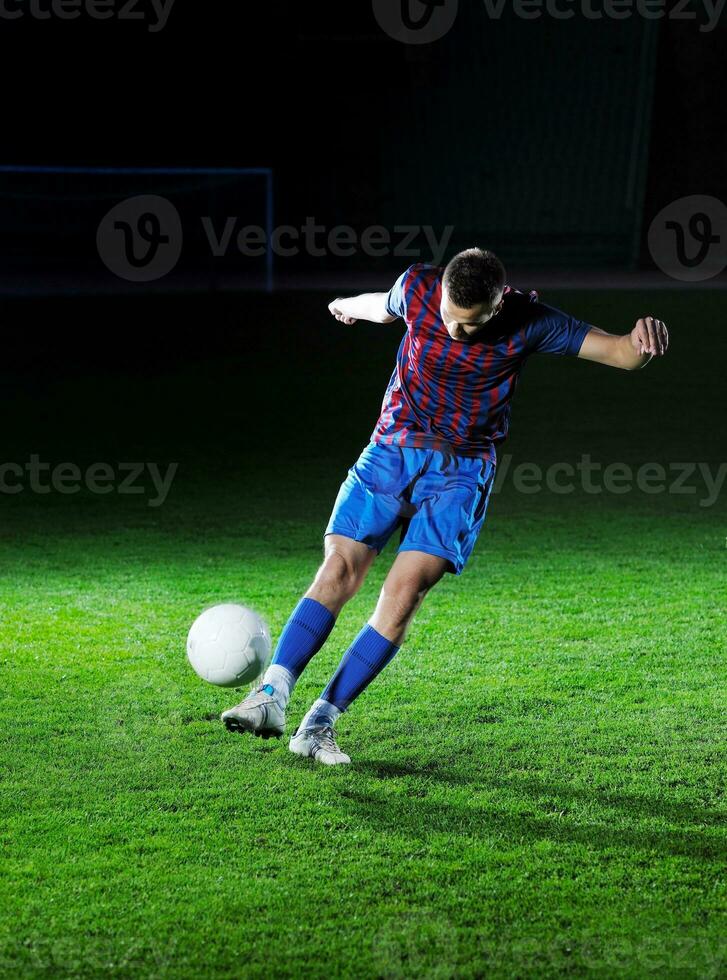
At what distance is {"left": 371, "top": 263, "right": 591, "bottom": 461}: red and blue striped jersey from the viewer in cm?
411

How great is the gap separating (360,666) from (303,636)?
217 mm

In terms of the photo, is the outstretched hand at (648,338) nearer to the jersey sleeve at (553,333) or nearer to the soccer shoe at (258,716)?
the jersey sleeve at (553,333)

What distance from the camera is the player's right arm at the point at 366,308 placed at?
14.1ft

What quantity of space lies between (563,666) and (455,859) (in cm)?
168

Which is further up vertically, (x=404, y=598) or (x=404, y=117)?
(x=404, y=117)

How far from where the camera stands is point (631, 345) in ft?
13.1

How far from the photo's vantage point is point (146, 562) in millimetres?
6477

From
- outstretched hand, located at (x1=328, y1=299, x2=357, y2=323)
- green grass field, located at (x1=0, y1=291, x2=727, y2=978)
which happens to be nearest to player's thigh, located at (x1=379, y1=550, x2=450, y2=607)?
green grass field, located at (x1=0, y1=291, x2=727, y2=978)

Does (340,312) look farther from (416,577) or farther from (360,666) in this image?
(360,666)

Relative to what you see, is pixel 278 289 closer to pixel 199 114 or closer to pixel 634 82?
pixel 199 114

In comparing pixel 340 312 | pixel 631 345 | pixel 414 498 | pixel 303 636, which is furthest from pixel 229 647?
pixel 631 345

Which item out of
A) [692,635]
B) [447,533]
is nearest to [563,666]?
[692,635]

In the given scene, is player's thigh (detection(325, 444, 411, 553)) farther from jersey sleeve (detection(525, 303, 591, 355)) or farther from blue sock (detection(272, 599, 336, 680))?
jersey sleeve (detection(525, 303, 591, 355))

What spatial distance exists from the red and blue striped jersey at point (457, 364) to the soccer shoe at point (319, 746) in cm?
101
